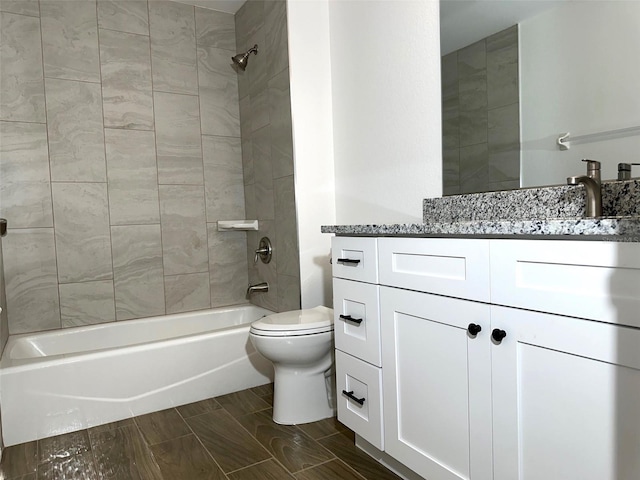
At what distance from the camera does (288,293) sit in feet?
8.95

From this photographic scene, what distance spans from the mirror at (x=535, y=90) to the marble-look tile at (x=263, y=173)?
1.27m

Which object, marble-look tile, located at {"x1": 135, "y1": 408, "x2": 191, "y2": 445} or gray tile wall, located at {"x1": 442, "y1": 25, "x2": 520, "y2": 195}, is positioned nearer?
gray tile wall, located at {"x1": 442, "y1": 25, "x2": 520, "y2": 195}

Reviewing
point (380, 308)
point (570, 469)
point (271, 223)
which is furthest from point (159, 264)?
point (570, 469)

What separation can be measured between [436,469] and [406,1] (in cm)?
190

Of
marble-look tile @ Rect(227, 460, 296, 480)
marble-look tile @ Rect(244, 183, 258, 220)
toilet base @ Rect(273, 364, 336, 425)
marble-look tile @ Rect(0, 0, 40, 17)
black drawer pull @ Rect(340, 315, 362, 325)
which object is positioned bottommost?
marble-look tile @ Rect(227, 460, 296, 480)

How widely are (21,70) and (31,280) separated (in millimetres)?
1195

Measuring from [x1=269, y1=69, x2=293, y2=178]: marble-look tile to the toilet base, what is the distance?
112 centimetres

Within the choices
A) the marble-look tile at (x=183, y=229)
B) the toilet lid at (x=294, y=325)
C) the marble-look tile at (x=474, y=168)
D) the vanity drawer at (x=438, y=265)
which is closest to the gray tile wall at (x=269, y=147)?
the marble-look tile at (x=183, y=229)

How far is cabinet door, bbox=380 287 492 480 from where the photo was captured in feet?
3.90

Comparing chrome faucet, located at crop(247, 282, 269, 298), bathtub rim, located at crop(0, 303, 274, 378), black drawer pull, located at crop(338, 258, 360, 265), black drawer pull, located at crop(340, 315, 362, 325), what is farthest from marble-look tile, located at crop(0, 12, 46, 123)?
black drawer pull, located at crop(340, 315, 362, 325)

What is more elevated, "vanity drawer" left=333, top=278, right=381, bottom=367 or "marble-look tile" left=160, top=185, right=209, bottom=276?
"marble-look tile" left=160, top=185, right=209, bottom=276

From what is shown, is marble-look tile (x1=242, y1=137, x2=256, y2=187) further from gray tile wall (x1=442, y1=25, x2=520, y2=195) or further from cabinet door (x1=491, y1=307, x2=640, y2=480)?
cabinet door (x1=491, y1=307, x2=640, y2=480)

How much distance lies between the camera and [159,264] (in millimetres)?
3020

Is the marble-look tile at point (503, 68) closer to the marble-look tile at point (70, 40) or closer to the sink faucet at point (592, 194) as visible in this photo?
the sink faucet at point (592, 194)
